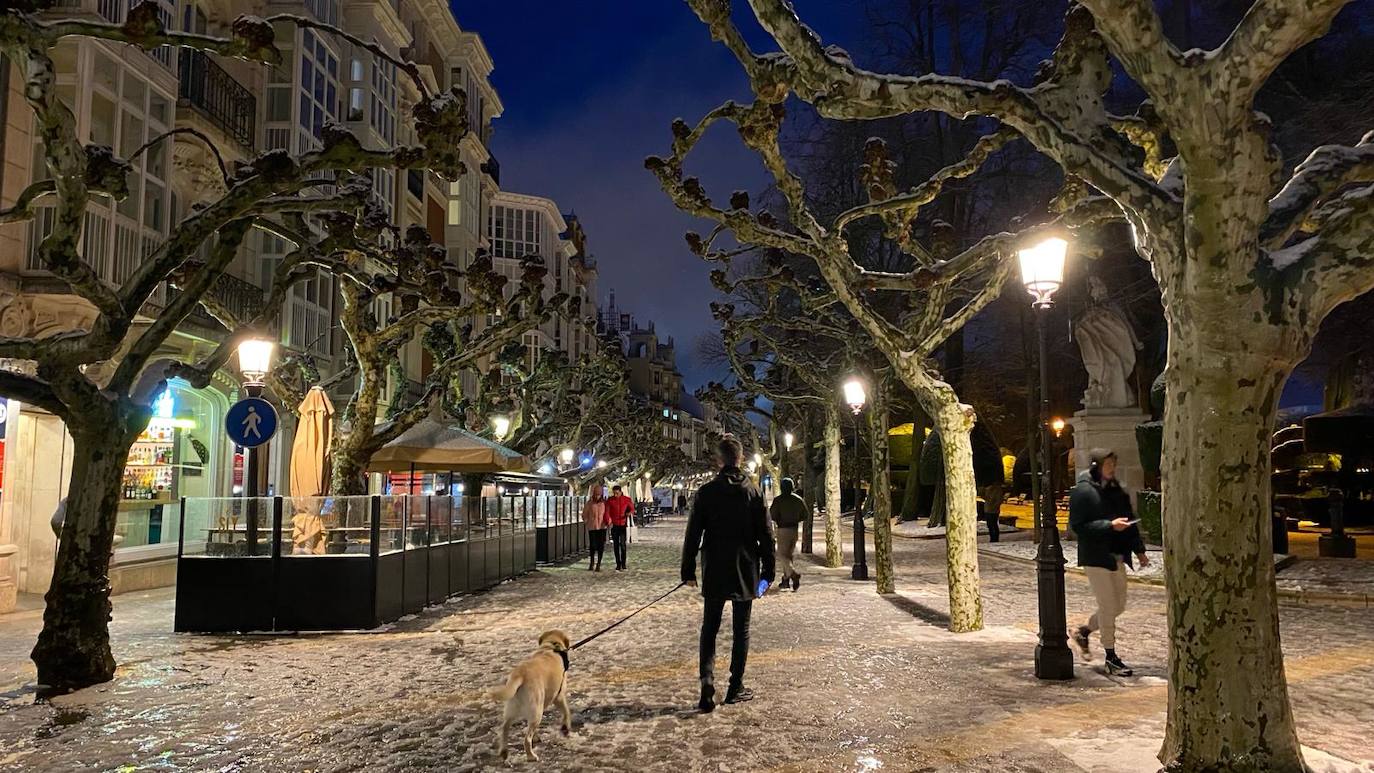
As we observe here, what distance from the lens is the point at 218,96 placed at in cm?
1988

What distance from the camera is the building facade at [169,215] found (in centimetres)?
1422

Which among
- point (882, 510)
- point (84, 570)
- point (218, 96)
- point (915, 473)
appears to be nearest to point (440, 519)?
point (84, 570)

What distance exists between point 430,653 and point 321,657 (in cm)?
109

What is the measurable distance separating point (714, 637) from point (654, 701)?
81 cm

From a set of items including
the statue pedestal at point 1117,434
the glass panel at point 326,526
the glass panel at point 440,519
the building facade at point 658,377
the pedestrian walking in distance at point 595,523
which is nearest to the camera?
the glass panel at point 326,526

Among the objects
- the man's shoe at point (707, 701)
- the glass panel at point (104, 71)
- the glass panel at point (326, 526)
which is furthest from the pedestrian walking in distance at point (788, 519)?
the glass panel at point (104, 71)

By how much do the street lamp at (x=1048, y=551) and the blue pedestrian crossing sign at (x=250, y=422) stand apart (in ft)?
27.7

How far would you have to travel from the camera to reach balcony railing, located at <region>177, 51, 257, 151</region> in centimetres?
1848

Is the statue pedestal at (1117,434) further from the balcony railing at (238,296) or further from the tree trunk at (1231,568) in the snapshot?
the tree trunk at (1231,568)

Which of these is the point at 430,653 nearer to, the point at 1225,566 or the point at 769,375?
the point at 1225,566

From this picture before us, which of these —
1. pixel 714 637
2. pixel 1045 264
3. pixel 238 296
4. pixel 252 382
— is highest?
pixel 238 296

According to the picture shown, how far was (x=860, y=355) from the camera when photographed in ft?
61.7

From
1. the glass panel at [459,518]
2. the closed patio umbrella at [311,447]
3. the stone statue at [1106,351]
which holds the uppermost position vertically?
the stone statue at [1106,351]

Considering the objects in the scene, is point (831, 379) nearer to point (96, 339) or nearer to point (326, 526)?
point (326, 526)
